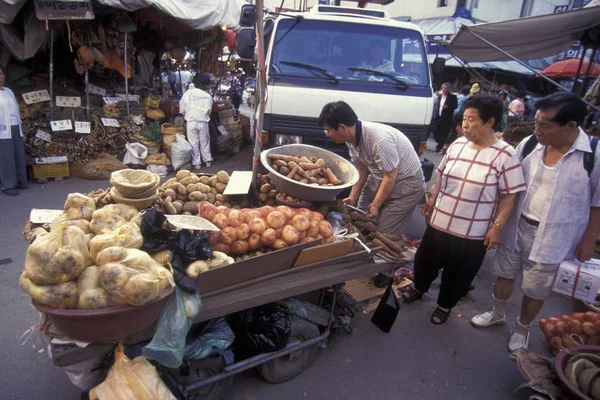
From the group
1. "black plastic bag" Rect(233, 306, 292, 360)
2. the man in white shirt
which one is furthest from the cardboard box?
the man in white shirt

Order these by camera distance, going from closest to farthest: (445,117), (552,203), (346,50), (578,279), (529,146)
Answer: (552,203), (578,279), (529,146), (346,50), (445,117)

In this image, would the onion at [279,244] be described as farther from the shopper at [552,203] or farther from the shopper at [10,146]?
the shopper at [10,146]

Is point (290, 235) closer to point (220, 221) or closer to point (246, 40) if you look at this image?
point (220, 221)

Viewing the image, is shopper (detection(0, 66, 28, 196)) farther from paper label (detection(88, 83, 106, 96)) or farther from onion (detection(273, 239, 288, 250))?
onion (detection(273, 239, 288, 250))

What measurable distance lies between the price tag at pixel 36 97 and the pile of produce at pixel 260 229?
6.10 metres

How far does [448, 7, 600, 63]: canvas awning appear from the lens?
17.5 ft

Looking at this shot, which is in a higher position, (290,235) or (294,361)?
(290,235)

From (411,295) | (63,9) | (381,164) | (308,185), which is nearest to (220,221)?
(308,185)

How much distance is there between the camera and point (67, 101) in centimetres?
711

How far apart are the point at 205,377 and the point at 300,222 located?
122 centimetres

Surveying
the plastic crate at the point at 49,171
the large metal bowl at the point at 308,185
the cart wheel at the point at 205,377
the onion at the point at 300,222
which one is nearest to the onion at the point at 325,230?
the onion at the point at 300,222

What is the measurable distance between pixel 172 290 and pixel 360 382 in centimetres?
180

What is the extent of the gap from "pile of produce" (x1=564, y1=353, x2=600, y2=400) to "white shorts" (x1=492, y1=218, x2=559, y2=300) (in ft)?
1.87

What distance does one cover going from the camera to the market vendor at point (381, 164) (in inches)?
127
